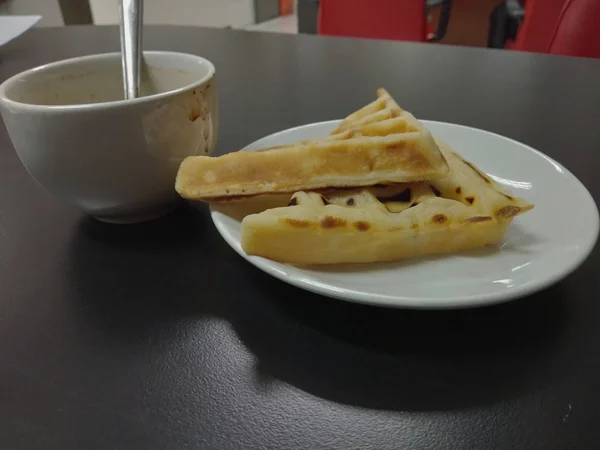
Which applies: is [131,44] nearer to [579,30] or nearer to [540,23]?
[579,30]

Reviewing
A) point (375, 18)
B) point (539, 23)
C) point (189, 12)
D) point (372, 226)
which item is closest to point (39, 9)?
point (189, 12)

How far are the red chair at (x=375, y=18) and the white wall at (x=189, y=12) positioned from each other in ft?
5.49

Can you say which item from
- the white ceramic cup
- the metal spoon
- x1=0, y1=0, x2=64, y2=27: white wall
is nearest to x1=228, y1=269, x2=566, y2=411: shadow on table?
the white ceramic cup

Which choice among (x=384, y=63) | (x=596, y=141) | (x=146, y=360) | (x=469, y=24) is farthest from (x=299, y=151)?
(x=469, y=24)

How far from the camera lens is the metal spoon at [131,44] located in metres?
0.50

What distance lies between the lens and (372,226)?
0.36 meters

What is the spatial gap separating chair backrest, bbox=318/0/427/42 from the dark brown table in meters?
1.17

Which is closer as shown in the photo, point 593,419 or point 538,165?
point 593,419

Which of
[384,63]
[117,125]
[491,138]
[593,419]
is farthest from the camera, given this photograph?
[384,63]

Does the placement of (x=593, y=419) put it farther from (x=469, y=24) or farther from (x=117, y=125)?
(x=469, y=24)

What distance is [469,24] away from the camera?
93.1 inches

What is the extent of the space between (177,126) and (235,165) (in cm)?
6

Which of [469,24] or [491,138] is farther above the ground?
[491,138]

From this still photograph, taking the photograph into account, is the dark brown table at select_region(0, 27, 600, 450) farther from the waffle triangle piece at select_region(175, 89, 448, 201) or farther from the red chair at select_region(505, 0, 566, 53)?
the red chair at select_region(505, 0, 566, 53)
